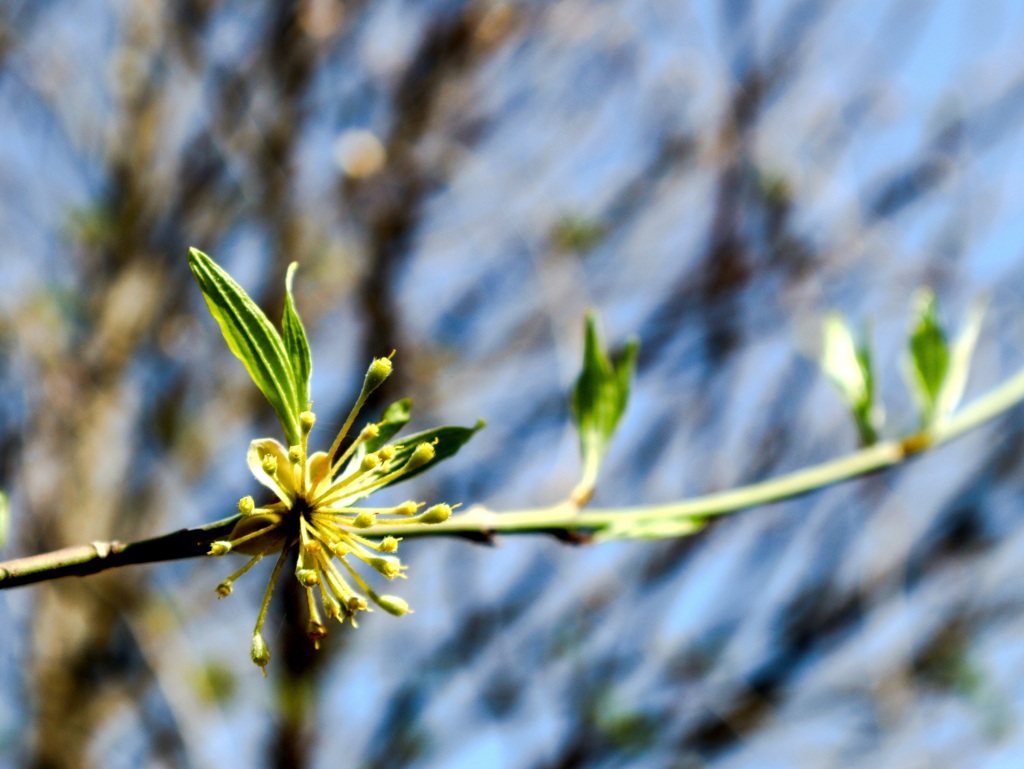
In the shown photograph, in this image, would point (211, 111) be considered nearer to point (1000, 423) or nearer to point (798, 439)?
point (798, 439)

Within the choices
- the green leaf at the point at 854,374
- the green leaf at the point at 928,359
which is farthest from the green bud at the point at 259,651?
the green leaf at the point at 928,359

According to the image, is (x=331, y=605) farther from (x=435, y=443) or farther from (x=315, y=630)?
(x=435, y=443)

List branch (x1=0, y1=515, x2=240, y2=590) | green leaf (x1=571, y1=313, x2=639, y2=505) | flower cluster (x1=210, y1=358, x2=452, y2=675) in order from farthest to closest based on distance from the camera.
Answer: green leaf (x1=571, y1=313, x2=639, y2=505) → flower cluster (x1=210, y1=358, x2=452, y2=675) → branch (x1=0, y1=515, x2=240, y2=590)

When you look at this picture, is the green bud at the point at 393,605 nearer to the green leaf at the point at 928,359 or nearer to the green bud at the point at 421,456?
the green bud at the point at 421,456

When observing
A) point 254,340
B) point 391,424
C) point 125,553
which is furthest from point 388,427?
point 125,553

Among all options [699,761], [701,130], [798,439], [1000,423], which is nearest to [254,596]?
[699,761]

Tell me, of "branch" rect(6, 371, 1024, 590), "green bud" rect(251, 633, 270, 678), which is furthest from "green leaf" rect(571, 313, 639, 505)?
"green bud" rect(251, 633, 270, 678)

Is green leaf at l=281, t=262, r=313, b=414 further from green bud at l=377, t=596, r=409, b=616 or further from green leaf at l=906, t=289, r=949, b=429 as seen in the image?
green leaf at l=906, t=289, r=949, b=429
